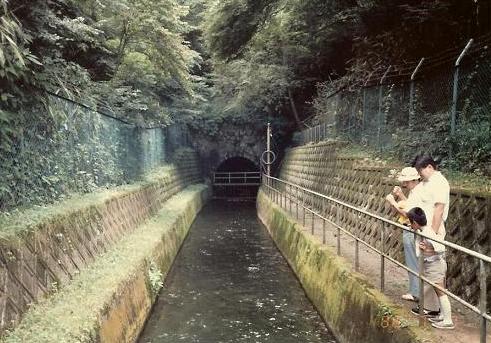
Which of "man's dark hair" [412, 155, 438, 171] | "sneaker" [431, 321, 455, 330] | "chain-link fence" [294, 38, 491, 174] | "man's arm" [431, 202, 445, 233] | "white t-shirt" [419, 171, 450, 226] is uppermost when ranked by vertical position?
"chain-link fence" [294, 38, 491, 174]

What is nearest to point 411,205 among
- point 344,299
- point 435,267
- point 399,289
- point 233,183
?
point 435,267

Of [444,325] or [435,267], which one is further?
[435,267]

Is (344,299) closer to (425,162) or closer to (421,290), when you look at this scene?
(421,290)

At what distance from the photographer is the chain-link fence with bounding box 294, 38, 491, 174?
8156 mm

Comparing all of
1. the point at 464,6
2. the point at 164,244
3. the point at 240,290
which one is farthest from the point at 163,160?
the point at 464,6

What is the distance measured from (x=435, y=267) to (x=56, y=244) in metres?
4.73

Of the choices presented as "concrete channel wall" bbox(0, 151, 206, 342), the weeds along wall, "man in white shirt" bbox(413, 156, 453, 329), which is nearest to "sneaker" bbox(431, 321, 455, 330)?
"man in white shirt" bbox(413, 156, 453, 329)

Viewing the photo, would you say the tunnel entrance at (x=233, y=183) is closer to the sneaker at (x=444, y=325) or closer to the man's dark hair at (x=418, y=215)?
the man's dark hair at (x=418, y=215)

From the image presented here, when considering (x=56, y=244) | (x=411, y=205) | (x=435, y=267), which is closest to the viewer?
(x=435, y=267)

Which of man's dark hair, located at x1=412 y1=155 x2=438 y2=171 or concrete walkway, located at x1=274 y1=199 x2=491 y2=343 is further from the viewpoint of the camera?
man's dark hair, located at x1=412 y1=155 x2=438 y2=171

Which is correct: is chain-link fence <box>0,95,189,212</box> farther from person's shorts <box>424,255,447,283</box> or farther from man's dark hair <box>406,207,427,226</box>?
person's shorts <box>424,255,447,283</box>

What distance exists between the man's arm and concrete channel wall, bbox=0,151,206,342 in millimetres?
4391

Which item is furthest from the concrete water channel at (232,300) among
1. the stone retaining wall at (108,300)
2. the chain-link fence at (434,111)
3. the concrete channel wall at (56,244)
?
the chain-link fence at (434,111)

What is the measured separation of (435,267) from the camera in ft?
16.1
